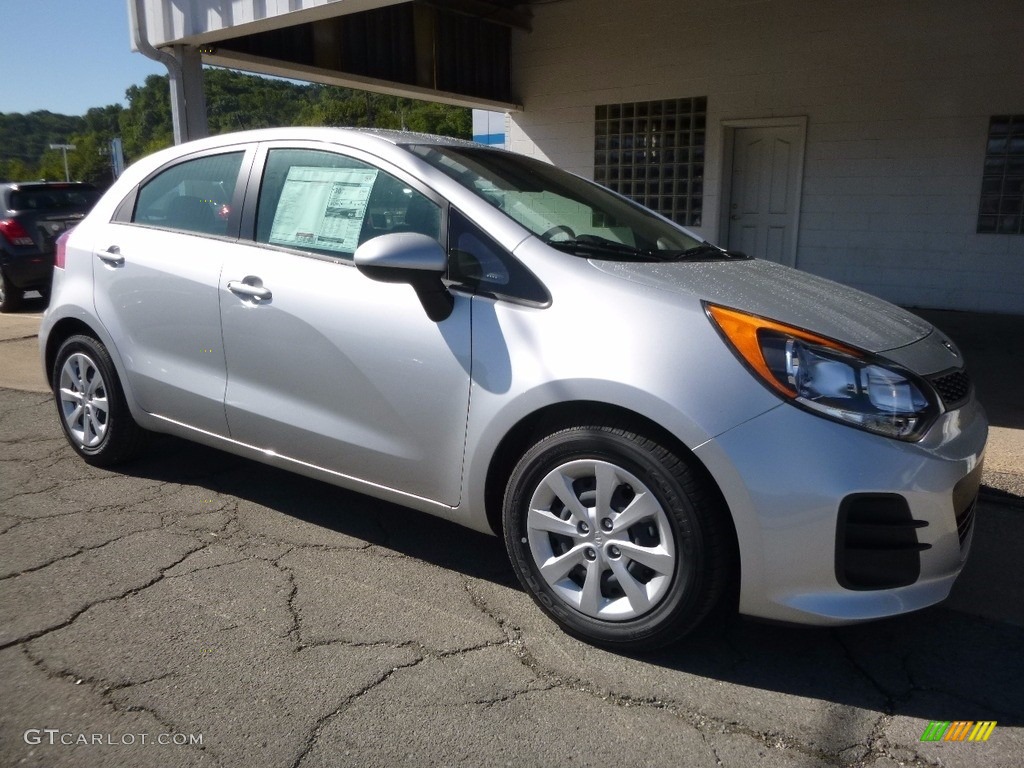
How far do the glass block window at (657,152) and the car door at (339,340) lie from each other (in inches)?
310

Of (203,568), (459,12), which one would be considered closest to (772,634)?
(203,568)

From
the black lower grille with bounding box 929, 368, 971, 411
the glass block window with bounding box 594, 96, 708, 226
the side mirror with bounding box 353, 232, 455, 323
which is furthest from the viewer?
the glass block window with bounding box 594, 96, 708, 226

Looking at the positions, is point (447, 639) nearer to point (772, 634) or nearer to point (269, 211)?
point (772, 634)

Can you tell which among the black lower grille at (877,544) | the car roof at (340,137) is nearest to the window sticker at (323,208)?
the car roof at (340,137)

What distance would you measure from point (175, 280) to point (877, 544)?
2923mm

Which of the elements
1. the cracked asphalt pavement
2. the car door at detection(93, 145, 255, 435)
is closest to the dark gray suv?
the car door at detection(93, 145, 255, 435)

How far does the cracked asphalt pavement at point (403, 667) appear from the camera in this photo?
7.58ft

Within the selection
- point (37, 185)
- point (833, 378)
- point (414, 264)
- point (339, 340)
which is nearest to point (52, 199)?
point (37, 185)

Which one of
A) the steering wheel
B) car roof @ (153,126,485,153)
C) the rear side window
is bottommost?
the steering wheel

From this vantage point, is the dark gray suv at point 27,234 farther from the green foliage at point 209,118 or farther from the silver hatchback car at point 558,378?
the silver hatchback car at point 558,378

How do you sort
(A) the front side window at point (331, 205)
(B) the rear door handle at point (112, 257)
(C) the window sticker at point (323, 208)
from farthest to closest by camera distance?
1. (B) the rear door handle at point (112, 257)
2. (C) the window sticker at point (323, 208)
3. (A) the front side window at point (331, 205)

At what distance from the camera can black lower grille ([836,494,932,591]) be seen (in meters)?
2.41

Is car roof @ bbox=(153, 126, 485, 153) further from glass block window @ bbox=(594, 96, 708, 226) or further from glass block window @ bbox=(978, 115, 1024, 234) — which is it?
glass block window @ bbox=(594, 96, 708, 226)

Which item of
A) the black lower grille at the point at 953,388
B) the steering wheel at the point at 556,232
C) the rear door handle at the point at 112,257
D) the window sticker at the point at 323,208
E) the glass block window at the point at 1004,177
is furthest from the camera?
the glass block window at the point at 1004,177
